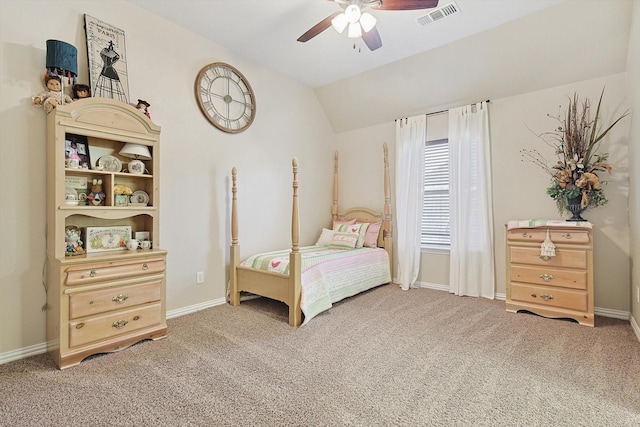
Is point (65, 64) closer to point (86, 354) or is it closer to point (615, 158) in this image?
point (86, 354)

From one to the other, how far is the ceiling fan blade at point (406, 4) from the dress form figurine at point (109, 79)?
217cm

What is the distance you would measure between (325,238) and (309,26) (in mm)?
2637

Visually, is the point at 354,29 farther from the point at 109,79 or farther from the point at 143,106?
the point at 109,79

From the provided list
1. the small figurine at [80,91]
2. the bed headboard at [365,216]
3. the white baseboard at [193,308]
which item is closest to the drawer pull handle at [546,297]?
the bed headboard at [365,216]

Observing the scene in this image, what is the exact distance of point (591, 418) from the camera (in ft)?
4.95

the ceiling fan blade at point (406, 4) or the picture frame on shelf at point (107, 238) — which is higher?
the ceiling fan blade at point (406, 4)

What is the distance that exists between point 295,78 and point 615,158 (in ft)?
12.1

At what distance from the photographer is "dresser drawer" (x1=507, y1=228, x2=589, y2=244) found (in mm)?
2752

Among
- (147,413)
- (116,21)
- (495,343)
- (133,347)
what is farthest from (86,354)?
(495,343)

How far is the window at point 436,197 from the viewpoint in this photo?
4055 millimetres

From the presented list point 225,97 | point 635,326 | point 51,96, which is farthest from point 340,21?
point 635,326

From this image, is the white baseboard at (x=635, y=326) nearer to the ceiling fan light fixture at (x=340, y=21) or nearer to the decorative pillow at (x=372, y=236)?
the decorative pillow at (x=372, y=236)

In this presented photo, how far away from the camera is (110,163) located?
8.18 feet

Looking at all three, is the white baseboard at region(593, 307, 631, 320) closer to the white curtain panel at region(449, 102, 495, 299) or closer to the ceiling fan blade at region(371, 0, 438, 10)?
the white curtain panel at region(449, 102, 495, 299)
